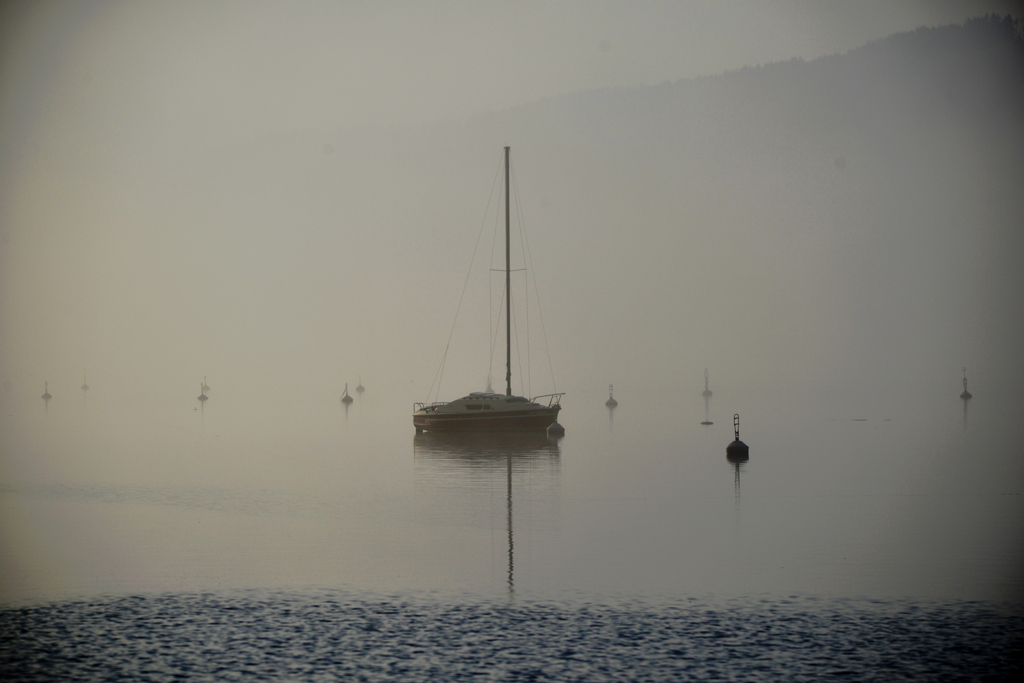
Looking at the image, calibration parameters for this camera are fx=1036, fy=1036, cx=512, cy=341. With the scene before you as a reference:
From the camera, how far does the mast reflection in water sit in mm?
45656

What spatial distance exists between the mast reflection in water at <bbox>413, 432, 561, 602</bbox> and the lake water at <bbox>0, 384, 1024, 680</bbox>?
0.41 meters

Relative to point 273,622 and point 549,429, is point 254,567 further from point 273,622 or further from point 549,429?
point 549,429

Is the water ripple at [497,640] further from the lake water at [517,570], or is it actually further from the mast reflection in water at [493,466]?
the mast reflection in water at [493,466]

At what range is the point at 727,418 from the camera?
12925 centimetres

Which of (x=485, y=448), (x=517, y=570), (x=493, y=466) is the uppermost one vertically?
(x=485, y=448)

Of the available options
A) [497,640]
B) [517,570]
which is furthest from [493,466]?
[497,640]

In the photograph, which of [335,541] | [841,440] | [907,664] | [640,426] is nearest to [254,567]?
[335,541]

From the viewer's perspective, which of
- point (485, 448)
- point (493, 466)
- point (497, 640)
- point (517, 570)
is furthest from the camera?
point (485, 448)

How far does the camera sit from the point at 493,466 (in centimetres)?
5956

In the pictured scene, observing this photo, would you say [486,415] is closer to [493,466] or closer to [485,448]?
[485,448]

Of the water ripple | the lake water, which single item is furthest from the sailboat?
the water ripple

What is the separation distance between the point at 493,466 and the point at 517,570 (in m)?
30.4

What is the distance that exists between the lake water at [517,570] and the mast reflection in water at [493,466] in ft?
1.34

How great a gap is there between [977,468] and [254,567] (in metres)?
44.0
